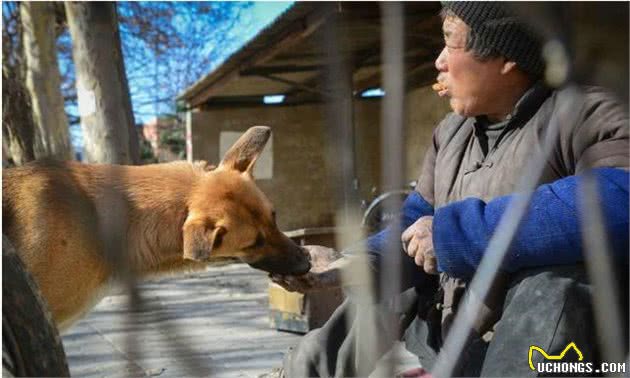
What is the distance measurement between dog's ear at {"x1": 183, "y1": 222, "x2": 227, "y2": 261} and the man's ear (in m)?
1.46

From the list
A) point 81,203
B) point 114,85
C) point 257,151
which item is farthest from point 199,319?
point 81,203

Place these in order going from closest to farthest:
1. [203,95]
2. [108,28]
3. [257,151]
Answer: [108,28]
[257,151]
[203,95]

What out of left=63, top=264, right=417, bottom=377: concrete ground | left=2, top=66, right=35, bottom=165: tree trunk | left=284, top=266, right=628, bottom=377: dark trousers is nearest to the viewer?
left=63, top=264, right=417, bottom=377: concrete ground

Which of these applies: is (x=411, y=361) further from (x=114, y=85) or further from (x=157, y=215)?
(x=114, y=85)

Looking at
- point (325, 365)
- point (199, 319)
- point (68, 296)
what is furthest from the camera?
point (199, 319)

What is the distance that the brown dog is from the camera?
9.55ft

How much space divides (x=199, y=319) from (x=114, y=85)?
2.04 metres

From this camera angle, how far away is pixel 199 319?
6.25 meters

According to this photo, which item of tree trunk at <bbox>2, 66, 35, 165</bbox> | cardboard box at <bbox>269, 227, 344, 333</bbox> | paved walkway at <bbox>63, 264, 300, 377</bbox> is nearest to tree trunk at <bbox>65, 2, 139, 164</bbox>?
paved walkway at <bbox>63, 264, 300, 377</bbox>

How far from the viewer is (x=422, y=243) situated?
2154 millimetres

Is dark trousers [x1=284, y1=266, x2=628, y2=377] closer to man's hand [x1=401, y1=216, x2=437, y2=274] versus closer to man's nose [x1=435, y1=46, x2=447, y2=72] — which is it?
man's hand [x1=401, y1=216, x2=437, y2=274]

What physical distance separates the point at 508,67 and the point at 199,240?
150 cm

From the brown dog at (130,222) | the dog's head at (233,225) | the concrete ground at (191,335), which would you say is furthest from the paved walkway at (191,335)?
the dog's head at (233,225)

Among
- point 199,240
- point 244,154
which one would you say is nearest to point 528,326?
point 199,240
